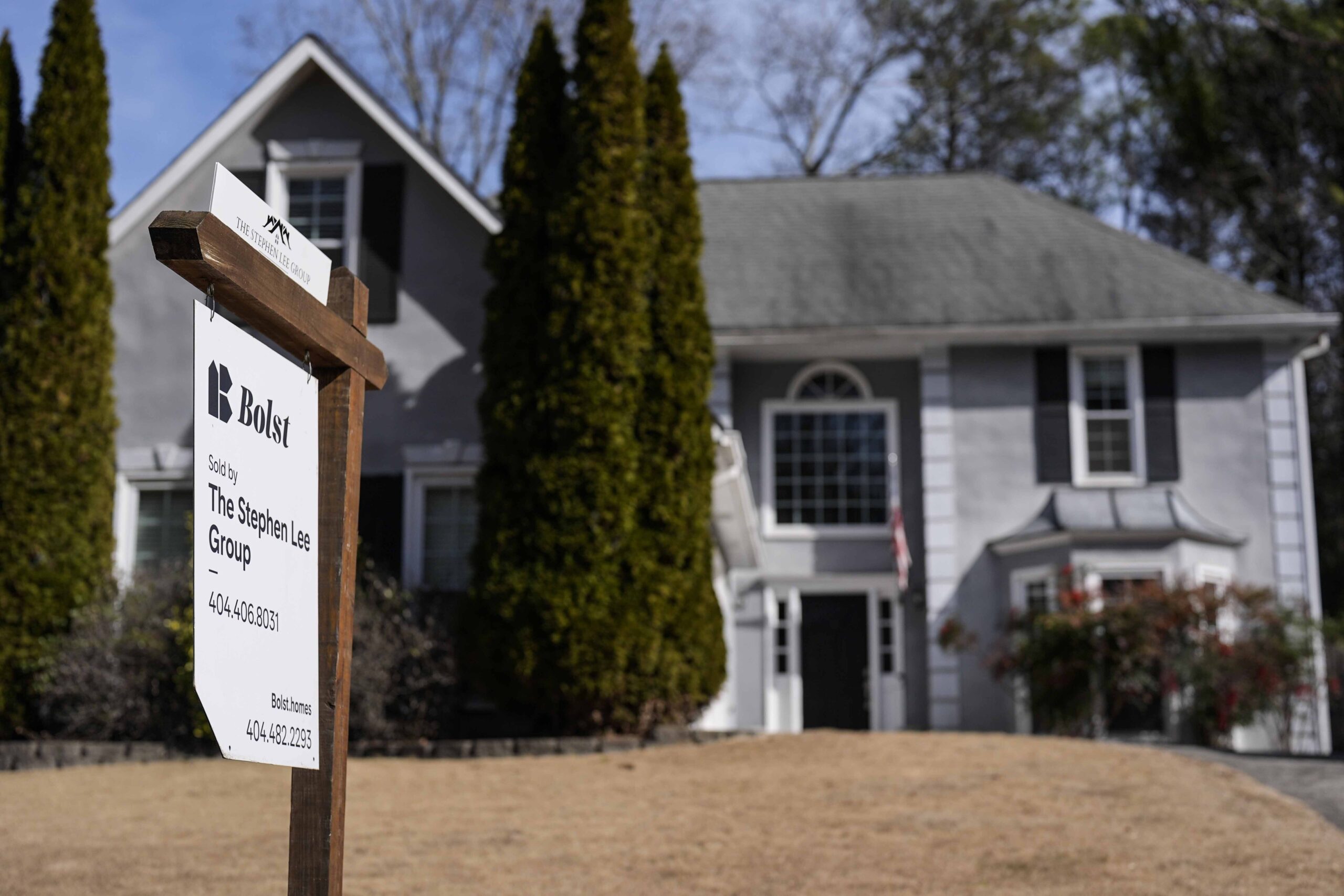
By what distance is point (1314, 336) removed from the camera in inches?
640

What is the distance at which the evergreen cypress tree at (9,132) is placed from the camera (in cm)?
1186

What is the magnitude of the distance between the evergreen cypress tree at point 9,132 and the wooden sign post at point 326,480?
30.4ft

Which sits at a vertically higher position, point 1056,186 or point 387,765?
point 1056,186

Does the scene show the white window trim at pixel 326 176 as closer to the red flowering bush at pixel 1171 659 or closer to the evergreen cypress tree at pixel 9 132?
the evergreen cypress tree at pixel 9 132

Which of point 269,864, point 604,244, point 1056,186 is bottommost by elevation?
point 269,864

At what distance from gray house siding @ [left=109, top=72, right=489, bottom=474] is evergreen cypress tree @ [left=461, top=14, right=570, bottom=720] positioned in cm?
106

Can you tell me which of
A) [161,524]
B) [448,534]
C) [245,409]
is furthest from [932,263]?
[245,409]

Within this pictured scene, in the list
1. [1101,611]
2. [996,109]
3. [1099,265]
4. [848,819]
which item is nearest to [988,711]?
[1101,611]

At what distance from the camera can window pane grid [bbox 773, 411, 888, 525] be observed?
16844mm

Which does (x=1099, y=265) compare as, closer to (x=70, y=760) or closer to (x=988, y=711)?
(x=988, y=711)

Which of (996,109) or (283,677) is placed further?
(996,109)

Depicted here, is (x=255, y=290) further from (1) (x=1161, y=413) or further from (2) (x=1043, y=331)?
(1) (x=1161, y=413)

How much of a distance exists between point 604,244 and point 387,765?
4604mm

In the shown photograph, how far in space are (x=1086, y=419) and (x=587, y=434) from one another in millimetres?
7883
